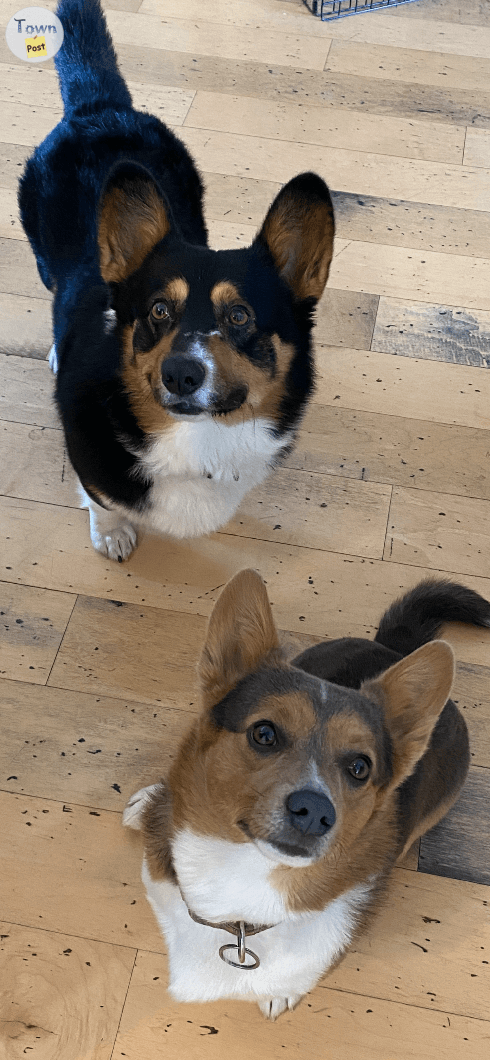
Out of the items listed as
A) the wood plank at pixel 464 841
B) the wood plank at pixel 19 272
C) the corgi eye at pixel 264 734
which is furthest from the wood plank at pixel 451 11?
the corgi eye at pixel 264 734

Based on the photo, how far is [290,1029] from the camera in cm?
197

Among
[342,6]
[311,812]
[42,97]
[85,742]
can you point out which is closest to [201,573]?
[85,742]

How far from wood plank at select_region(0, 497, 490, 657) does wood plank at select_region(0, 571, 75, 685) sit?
0.15 ft

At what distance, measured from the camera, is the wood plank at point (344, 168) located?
139 inches

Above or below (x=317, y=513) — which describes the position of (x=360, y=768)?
above

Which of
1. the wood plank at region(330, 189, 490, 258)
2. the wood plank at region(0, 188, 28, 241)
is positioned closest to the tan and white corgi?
the wood plank at region(330, 189, 490, 258)

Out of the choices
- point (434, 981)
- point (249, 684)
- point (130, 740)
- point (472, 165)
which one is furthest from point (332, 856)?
point (472, 165)

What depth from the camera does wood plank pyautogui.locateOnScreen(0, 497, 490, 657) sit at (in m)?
2.54

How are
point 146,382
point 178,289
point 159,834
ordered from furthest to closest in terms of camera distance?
point 146,382 < point 178,289 < point 159,834

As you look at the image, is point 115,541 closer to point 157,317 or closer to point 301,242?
point 157,317

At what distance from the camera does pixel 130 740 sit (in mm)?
2309

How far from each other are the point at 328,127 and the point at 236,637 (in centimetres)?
283

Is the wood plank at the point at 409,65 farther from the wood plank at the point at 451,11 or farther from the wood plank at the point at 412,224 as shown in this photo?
the wood plank at the point at 412,224

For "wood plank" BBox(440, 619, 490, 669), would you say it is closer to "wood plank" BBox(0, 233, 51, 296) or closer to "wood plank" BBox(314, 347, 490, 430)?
"wood plank" BBox(314, 347, 490, 430)
